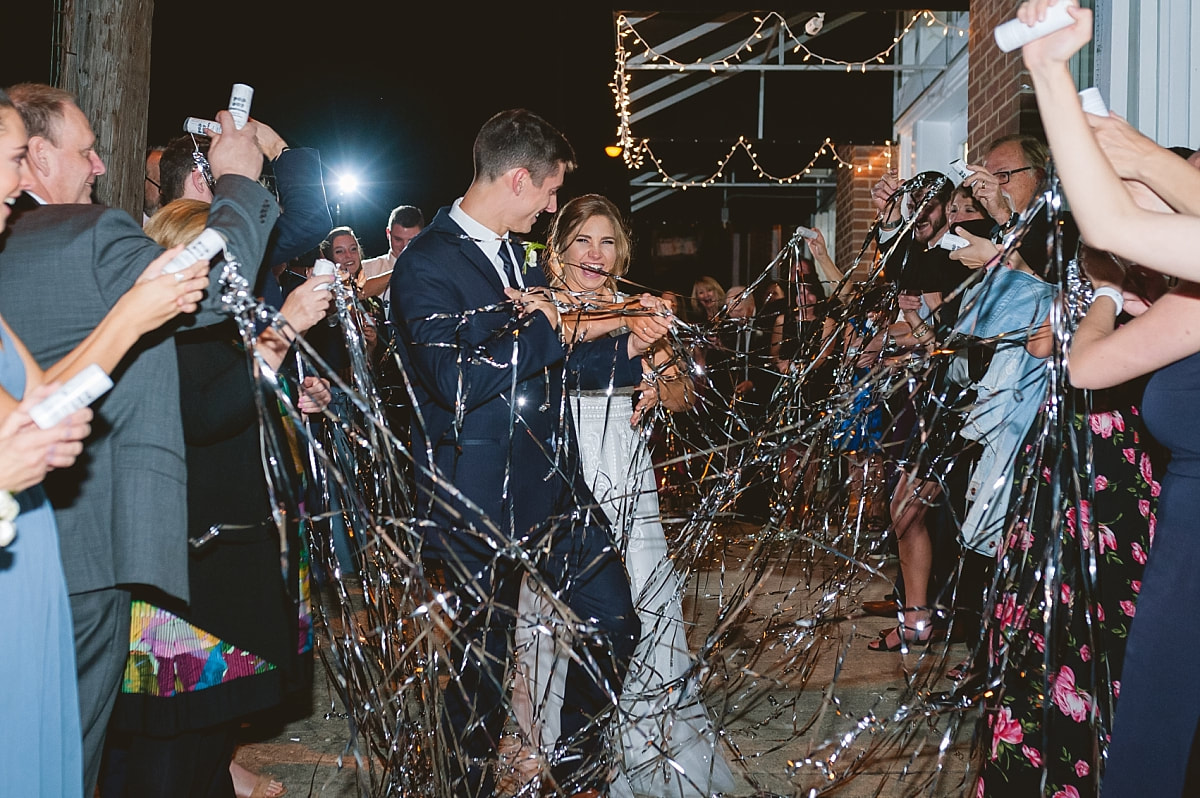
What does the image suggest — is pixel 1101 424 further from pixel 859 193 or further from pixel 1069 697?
pixel 859 193

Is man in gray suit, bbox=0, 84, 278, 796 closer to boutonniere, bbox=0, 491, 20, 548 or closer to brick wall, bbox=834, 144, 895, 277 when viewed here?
boutonniere, bbox=0, 491, 20, 548

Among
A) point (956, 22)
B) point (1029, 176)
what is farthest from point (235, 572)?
point (956, 22)

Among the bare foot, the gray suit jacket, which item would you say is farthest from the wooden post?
the bare foot

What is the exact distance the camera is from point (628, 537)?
9.40 feet

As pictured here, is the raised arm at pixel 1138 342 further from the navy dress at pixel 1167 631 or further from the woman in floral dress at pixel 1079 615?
the woman in floral dress at pixel 1079 615

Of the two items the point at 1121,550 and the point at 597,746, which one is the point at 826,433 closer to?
the point at 1121,550

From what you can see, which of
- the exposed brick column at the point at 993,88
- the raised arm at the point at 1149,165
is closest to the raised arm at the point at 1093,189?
the raised arm at the point at 1149,165

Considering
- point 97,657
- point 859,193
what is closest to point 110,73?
point 97,657

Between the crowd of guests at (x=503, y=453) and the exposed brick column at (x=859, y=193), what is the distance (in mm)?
7499

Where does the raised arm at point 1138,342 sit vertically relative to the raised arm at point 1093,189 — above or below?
below

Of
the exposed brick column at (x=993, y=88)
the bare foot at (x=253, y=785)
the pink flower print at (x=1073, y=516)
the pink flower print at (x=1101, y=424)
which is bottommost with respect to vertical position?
the bare foot at (x=253, y=785)

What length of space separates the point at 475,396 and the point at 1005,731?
1.50 m

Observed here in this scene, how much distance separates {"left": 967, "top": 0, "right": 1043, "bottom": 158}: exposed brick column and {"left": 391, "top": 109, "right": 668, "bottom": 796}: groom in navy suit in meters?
3.18

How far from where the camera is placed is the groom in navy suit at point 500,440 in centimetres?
230
